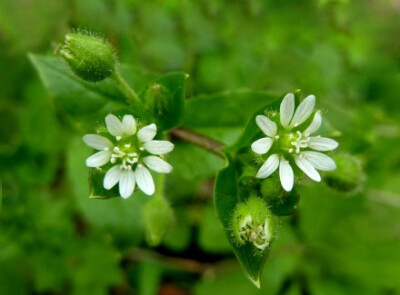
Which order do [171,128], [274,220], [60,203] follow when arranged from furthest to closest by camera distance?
[60,203]
[171,128]
[274,220]

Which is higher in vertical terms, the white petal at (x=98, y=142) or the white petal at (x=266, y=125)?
the white petal at (x=266, y=125)

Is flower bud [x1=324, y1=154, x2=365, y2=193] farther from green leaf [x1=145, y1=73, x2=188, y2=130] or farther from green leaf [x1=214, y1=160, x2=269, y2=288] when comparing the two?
green leaf [x1=145, y1=73, x2=188, y2=130]

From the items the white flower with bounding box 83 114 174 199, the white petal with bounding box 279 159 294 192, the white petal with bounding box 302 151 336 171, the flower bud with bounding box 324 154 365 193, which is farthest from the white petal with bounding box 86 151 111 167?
the flower bud with bounding box 324 154 365 193

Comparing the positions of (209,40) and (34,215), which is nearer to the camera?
(34,215)

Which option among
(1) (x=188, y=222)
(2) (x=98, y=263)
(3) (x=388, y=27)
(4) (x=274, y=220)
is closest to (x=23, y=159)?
(2) (x=98, y=263)

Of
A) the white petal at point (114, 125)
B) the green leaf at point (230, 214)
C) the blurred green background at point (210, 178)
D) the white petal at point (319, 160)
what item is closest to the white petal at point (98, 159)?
the white petal at point (114, 125)

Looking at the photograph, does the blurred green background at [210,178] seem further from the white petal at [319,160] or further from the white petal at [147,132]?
the white petal at [319,160]

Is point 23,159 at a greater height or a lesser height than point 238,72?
lesser

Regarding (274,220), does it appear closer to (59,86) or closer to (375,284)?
(59,86)
